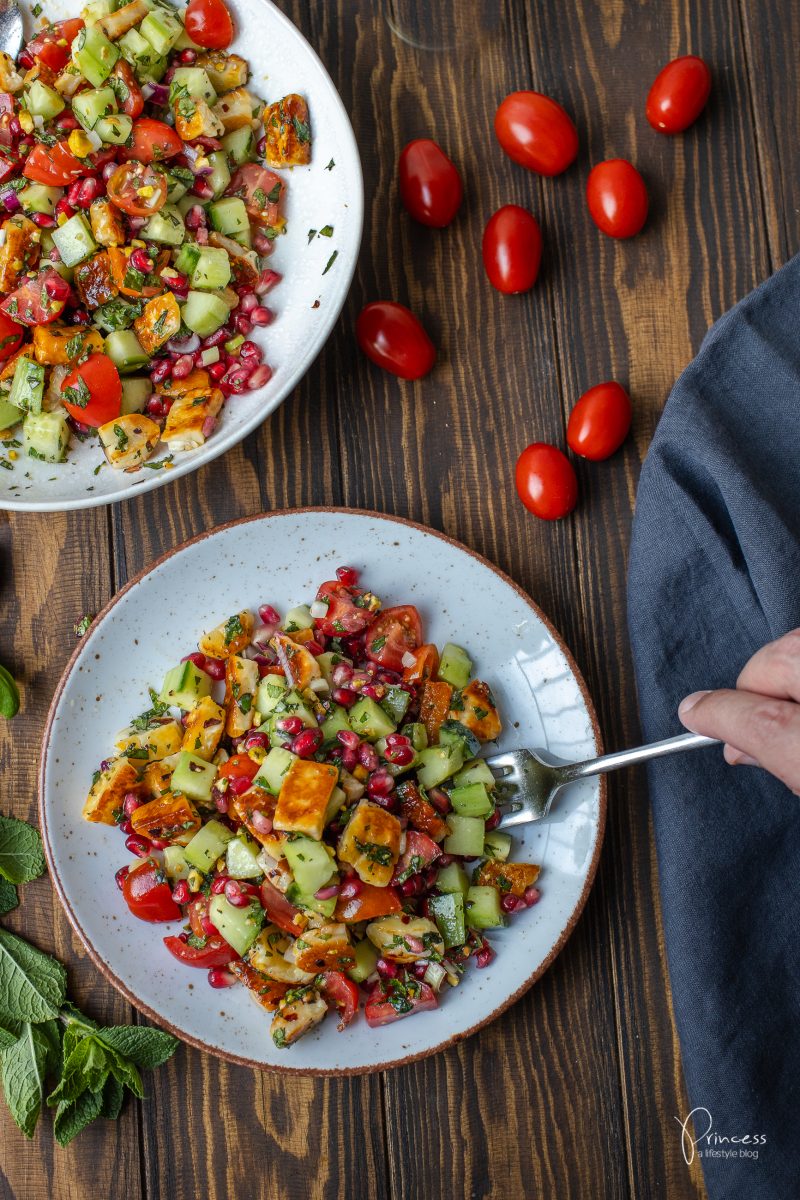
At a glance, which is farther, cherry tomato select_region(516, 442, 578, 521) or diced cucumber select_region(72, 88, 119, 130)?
cherry tomato select_region(516, 442, 578, 521)

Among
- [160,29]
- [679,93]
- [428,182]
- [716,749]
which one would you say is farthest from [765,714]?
[160,29]

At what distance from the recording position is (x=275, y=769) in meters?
1.90

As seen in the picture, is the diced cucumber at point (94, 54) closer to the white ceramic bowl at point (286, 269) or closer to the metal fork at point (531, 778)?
the white ceramic bowl at point (286, 269)

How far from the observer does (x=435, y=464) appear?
2.25m

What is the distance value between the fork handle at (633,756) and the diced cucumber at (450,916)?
0.32 meters

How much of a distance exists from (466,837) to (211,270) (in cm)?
125

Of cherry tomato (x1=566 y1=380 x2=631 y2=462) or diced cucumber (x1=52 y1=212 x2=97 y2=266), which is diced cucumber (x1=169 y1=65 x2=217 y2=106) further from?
cherry tomato (x1=566 y1=380 x2=631 y2=462)

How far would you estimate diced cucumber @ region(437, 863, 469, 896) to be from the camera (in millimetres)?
1979

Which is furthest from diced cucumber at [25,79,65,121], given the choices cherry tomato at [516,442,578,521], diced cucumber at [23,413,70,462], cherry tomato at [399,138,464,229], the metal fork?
the metal fork

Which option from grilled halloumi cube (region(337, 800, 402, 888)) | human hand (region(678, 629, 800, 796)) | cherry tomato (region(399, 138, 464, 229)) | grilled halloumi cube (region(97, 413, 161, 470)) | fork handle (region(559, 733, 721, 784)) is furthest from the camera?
cherry tomato (region(399, 138, 464, 229))

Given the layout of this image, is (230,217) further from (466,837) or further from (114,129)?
(466,837)

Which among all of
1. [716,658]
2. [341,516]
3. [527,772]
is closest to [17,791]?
[341,516]

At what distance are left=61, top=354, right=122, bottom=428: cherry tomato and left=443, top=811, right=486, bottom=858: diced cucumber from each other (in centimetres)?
108

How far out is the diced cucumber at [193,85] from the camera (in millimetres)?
1981
